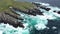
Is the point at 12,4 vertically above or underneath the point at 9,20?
above

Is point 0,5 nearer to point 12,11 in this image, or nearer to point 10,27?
point 12,11

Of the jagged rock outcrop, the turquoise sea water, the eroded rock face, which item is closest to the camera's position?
the turquoise sea water

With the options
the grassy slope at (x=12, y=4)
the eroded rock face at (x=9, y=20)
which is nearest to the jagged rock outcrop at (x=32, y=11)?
the grassy slope at (x=12, y=4)

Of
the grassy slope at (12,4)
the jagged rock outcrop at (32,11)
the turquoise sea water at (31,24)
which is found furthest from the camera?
the grassy slope at (12,4)

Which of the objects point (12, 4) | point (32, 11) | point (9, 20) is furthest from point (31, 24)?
point (12, 4)

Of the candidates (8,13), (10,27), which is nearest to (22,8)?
(8,13)

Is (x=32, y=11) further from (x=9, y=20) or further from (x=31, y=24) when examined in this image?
(x=9, y=20)

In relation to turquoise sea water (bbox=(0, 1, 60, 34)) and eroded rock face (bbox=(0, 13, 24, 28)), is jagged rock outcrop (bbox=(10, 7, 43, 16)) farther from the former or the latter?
eroded rock face (bbox=(0, 13, 24, 28))

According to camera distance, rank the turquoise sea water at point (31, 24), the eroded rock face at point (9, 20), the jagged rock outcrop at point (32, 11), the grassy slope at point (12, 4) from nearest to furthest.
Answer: the turquoise sea water at point (31, 24) < the eroded rock face at point (9, 20) < the jagged rock outcrop at point (32, 11) < the grassy slope at point (12, 4)

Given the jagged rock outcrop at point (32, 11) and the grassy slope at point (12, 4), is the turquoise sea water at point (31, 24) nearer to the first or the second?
→ the jagged rock outcrop at point (32, 11)

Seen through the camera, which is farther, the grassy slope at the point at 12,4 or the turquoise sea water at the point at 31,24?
the grassy slope at the point at 12,4

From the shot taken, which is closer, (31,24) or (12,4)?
(31,24)

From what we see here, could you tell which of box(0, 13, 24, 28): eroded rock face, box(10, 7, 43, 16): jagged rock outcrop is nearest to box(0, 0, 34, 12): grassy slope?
box(10, 7, 43, 16): jagged rock outcrop
